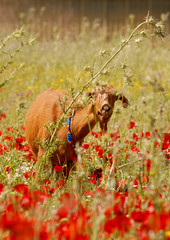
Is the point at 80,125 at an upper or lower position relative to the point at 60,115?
lower

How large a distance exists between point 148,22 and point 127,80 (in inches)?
18.2

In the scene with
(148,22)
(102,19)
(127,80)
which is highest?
(102,19)

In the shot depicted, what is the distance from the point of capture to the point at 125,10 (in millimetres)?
12672

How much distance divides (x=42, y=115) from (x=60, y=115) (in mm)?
238

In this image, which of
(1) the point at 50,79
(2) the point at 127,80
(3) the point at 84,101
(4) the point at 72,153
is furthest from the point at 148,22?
(1) the point at 50,79

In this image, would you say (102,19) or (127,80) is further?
(102,19)

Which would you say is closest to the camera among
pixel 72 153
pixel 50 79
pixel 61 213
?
pixel 61 213

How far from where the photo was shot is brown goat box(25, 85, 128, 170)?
2.87 m

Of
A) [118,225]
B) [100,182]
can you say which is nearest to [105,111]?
[100,182]

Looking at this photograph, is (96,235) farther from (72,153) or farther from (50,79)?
(50,79)

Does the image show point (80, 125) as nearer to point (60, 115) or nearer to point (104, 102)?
point (60, 115)

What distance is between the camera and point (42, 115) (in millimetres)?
3484

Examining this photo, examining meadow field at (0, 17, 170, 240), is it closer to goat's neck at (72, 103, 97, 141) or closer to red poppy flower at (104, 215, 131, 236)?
red poppy flower at (104, 215, 131, 236)

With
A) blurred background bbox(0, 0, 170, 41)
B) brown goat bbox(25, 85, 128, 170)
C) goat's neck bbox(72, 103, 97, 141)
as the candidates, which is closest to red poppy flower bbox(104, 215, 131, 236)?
brown goat bbox(25, 85, 128, 170)
